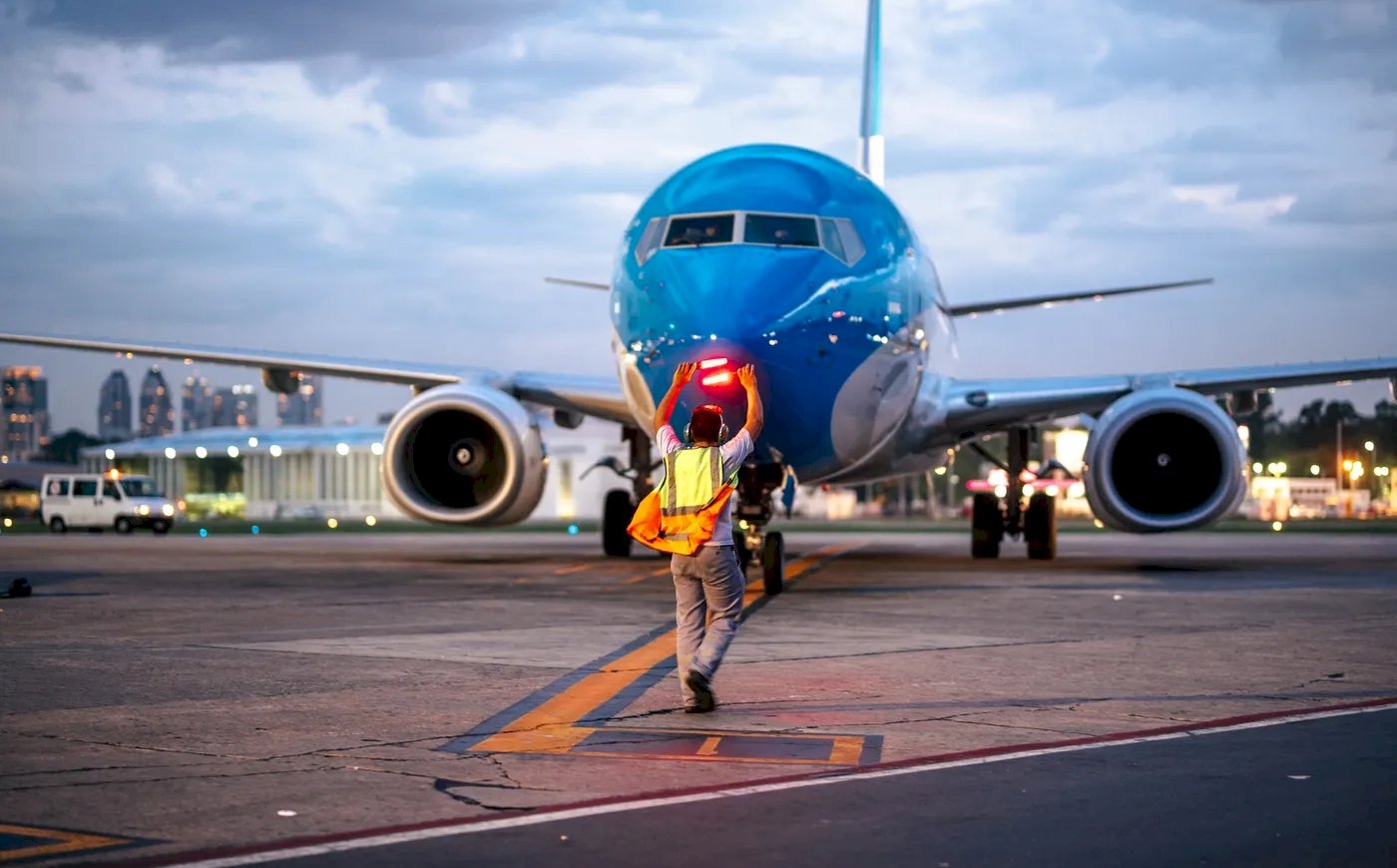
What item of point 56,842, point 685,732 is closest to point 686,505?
point 685,732

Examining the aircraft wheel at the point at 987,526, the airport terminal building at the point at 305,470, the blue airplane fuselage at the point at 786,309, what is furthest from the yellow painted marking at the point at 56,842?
the airport terminal building at the point at 305,470

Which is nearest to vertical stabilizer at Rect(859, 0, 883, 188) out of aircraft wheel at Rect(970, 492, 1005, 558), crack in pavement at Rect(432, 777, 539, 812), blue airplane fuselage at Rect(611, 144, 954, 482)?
aircraft wheel at Rect(970, 492, 1005, 558)

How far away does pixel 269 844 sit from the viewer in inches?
197

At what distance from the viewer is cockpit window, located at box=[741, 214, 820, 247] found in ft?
49.5

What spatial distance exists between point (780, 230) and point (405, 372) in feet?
28.3

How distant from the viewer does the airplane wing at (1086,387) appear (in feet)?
67.9

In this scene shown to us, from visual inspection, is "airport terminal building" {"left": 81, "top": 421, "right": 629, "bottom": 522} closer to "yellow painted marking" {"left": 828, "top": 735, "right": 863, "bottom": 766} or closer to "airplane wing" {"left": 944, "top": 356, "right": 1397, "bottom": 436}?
"airplane wing" {"left": 944, "top": 356, "right": 1397, "bottom": 436}

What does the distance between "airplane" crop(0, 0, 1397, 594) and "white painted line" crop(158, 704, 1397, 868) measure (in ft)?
21.8

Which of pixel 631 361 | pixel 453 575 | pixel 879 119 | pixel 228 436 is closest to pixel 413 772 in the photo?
pixel 631 361

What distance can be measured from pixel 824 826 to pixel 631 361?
10.1 m

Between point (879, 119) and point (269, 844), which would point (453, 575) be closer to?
point (879, 119)

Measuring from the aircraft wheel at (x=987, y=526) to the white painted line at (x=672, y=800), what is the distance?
16.9 meters

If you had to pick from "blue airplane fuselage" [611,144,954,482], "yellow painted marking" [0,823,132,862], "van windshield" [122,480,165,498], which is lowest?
"yellow painted marking" [0,823,132,862]

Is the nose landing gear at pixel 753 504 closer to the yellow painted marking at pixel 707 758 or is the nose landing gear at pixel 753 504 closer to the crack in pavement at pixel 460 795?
the yellow painted marking at pixel 707 758
